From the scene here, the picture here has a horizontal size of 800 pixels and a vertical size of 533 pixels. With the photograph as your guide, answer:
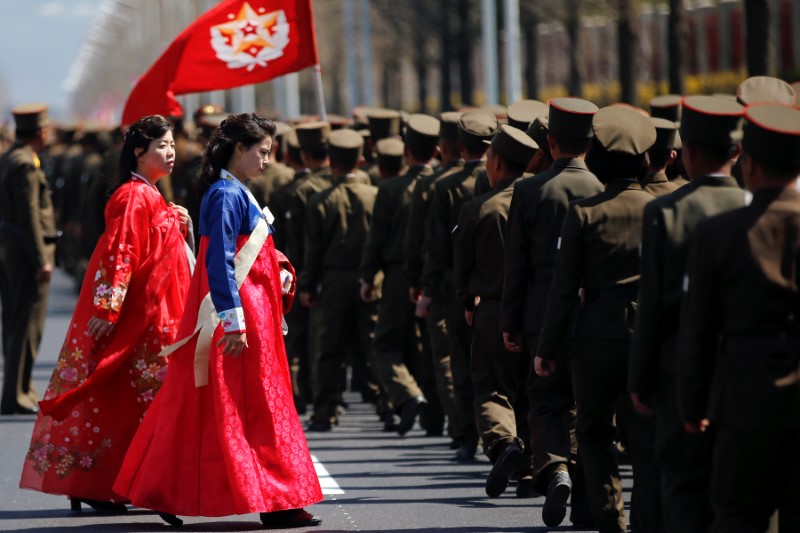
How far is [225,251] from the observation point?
26.1 feet

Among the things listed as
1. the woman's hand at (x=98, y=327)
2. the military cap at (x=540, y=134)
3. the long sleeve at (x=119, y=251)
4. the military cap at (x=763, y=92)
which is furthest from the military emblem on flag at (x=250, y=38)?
the military cap at (x=763, y=92)

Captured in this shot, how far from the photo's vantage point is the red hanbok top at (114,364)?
873cm

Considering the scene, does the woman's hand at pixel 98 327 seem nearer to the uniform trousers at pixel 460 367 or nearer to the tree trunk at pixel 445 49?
the uniform trousers at pixel 460 367

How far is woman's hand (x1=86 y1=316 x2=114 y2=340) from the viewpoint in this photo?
8.62m

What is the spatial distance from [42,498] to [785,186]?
5.28 metres

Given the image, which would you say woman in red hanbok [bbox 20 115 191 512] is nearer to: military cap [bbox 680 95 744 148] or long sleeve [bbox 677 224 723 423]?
military cap [bbox 680 95 744 148]

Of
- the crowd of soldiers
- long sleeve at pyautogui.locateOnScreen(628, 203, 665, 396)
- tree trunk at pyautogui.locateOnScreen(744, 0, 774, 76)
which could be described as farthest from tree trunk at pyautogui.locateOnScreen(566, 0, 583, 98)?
long sleeve at pyautogui.locateOnScreen(628, 203, 665, 396)

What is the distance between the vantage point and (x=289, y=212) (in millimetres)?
13148

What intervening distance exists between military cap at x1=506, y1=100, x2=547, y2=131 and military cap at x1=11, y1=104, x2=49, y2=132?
446cm

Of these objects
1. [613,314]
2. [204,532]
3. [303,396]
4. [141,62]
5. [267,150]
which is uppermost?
[267,150]

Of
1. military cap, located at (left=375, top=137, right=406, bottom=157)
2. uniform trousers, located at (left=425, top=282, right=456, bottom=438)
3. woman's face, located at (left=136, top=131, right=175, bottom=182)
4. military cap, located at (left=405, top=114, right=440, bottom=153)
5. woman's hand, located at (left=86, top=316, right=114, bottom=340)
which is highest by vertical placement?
woman's face, located at (left=136, top=131, right=175, bottom=182)

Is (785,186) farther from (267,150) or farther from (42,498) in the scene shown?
(42,498)

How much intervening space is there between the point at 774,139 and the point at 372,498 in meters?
4.42

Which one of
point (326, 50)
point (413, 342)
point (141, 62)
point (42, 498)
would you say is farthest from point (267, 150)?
point (141, 62)
